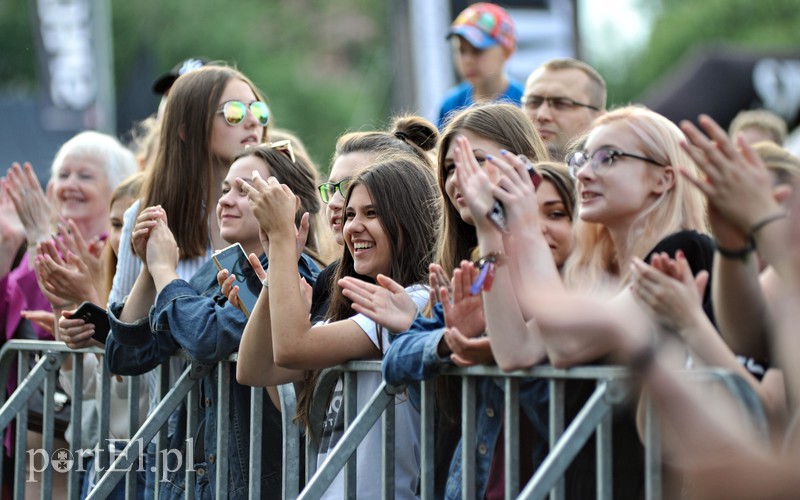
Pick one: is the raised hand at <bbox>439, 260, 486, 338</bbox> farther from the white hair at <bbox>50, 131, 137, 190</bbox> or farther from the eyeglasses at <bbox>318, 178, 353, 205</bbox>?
the white hair at <bbox>50, 131, 137, 190</bbox>

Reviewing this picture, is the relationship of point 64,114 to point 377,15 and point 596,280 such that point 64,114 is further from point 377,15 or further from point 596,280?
point 377,15

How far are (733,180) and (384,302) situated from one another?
1.42m

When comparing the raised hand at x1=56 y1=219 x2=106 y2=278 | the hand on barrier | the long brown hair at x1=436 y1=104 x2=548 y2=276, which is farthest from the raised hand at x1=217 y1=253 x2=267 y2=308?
the hand on barrier

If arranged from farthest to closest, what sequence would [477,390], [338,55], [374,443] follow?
[338,55] < [374,443] < [477,390]

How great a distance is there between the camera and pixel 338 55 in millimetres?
51969

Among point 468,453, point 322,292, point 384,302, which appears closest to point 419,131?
point 322,292

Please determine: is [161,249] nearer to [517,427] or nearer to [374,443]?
[374,443]

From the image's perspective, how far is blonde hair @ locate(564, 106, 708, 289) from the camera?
3.73 meters

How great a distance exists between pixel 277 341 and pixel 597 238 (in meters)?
1.06

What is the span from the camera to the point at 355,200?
4.73m

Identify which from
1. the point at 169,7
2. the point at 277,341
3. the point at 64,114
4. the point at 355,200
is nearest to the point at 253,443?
the point at 277,341

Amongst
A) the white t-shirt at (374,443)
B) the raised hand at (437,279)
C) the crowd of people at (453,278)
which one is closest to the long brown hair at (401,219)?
the crowd of people at (453,278)

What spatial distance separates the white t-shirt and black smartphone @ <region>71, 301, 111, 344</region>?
1497 millimetres

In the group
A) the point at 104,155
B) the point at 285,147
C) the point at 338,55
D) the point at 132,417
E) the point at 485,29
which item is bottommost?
the point at 132,417
